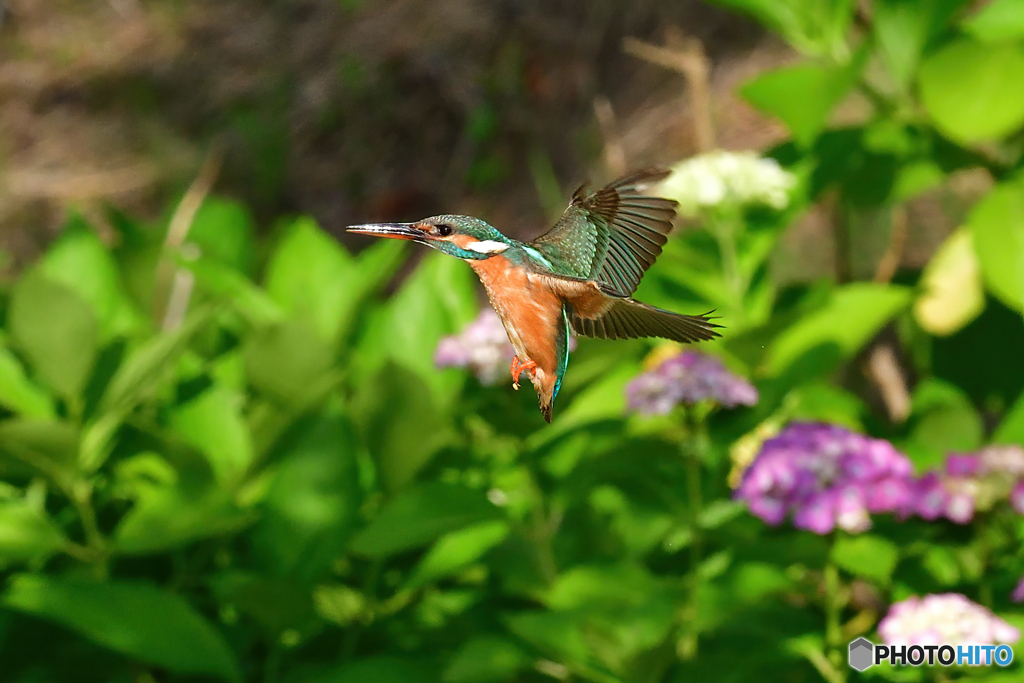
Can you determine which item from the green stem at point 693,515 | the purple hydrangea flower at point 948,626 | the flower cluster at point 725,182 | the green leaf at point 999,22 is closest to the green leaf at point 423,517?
the green stem at point 693,515

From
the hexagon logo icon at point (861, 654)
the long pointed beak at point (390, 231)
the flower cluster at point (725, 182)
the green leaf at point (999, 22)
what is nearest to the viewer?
the long pointed beak at point (390, 231)

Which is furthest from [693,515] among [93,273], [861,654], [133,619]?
[93,273]

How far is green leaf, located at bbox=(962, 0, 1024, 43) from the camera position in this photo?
1.53 m

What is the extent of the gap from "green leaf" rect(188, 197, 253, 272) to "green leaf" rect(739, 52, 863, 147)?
1.00m

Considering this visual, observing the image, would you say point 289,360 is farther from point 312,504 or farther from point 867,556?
point 867,556

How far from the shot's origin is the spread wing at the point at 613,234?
36 cm

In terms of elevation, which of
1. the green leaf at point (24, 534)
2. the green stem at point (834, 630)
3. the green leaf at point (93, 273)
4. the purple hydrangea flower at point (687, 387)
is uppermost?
the green leaf at point (93, 273)

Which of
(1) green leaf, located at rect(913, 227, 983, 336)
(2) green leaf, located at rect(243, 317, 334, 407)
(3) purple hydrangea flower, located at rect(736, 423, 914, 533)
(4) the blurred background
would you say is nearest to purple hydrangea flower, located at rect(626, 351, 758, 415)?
(4) the blurred background

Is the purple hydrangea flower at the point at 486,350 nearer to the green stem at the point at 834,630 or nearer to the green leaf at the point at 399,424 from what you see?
the green leaf at the point at 399,424

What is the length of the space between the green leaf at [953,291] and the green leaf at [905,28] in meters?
0.28

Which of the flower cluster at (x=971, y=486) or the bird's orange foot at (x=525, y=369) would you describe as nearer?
the bird's orange foot at (x=525, y=369)

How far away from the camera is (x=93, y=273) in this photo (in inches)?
64.6

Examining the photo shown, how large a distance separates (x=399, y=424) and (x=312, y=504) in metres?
0.13

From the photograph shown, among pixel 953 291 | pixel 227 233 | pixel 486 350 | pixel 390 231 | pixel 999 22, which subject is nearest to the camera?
pixel 390 231
